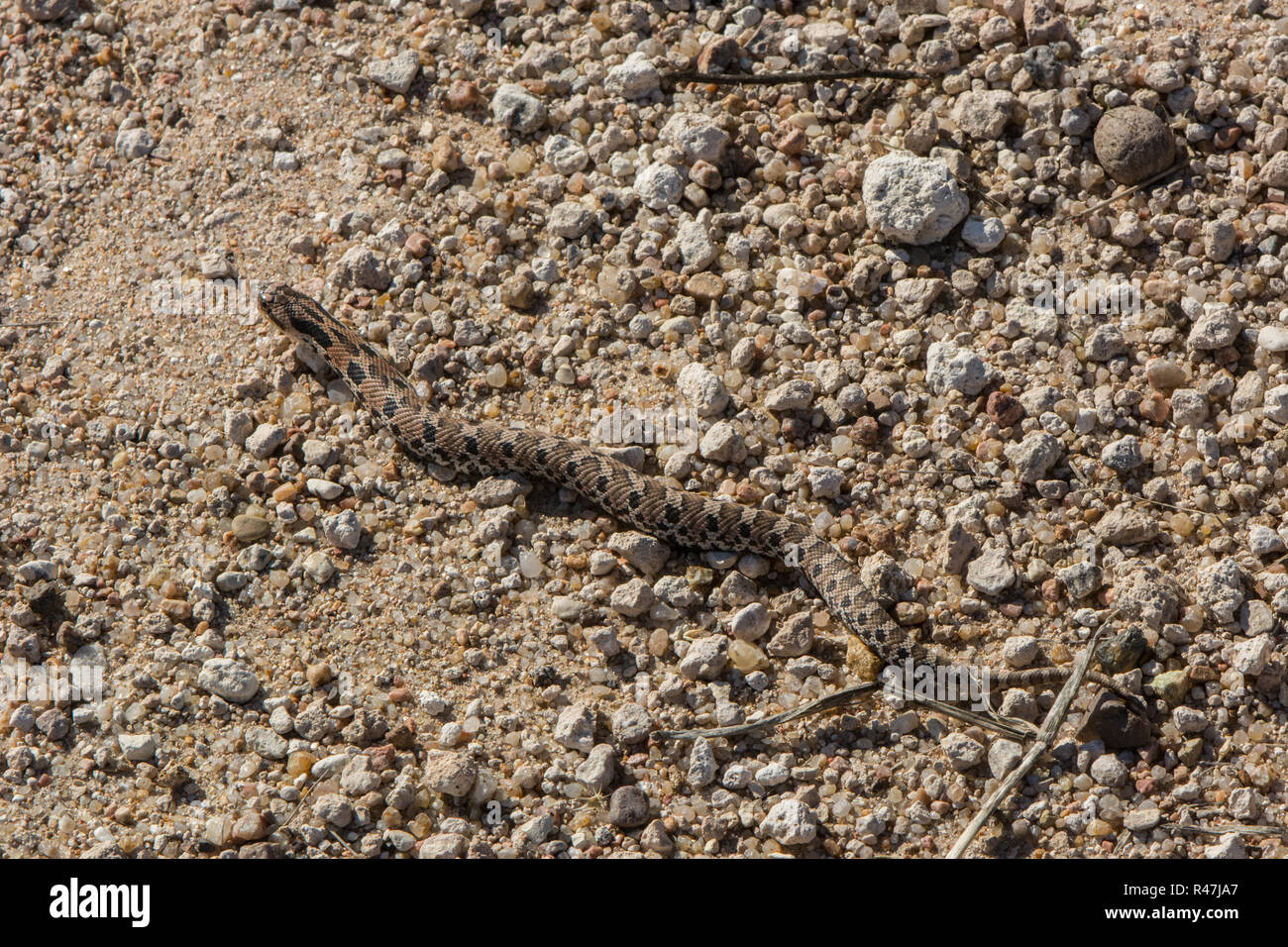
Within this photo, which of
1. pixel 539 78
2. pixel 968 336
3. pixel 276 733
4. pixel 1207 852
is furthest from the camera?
pixel 539 78

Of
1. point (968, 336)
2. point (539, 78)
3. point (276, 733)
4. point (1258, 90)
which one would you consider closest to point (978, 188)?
point (968, 336)

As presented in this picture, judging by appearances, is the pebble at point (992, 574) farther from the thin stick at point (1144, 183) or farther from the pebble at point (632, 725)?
the thin stick at point (1144, 183)

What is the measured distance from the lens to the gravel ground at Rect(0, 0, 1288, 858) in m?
5.55

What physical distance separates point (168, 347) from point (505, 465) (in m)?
2.53

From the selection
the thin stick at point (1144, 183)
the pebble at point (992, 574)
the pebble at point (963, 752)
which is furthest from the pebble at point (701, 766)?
the thin stick at point (1144, 183)

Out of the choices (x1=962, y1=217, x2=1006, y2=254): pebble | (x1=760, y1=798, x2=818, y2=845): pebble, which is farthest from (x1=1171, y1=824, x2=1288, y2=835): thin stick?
(x1=962, y1=217, x2=1006, y2=254): pebble

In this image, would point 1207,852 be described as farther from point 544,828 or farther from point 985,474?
point 544,828

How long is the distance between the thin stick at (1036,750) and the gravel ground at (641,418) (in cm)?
9

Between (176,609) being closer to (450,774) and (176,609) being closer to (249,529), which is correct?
(249,529)

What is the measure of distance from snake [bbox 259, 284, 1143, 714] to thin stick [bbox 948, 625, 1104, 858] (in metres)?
0.08

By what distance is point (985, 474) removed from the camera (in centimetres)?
620

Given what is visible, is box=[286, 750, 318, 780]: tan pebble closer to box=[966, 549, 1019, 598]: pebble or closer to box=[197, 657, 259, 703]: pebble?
box=[197, 657, 259, 703]: pebble

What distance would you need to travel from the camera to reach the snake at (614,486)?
579cm

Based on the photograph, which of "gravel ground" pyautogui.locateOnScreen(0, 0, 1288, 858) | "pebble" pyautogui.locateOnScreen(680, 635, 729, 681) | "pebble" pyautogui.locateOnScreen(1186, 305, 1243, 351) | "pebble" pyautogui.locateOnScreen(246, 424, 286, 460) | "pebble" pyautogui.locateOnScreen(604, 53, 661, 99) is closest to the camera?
"gravel ground" pyautogui.locateOnScreen(0, 0, 1288, 858)
